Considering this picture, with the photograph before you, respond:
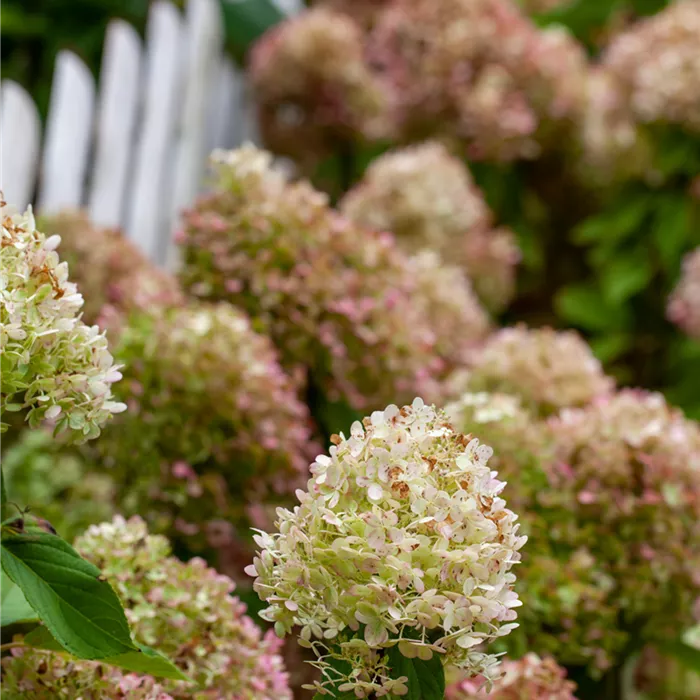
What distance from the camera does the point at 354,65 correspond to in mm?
1951

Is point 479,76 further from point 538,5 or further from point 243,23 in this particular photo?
point 538,5

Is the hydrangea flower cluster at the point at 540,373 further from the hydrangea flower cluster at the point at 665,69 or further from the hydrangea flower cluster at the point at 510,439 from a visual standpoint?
the hydrangea flower cluster at the point at 665,69

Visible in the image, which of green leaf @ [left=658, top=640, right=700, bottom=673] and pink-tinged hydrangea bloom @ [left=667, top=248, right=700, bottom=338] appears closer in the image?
green leaf @ [left=658, top=640, right=700, bottom=673]

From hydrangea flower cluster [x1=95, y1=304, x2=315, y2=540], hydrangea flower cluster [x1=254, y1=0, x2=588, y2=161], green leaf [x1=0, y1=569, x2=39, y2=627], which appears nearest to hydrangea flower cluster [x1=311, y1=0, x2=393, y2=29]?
hydrangea flower cluster [x1=254, y1=0, x2=588, y2=161]

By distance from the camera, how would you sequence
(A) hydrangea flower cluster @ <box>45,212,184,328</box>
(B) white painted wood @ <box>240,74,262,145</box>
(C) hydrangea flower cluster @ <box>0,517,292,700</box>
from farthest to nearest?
(B) white painted wood @ <box>240,74,262,145</box> < (A) hydrangea flower cluster @ <box>45,212,184,328</box> < (C) hydrangea flower cluster @ <box>0,517,292,700</box>

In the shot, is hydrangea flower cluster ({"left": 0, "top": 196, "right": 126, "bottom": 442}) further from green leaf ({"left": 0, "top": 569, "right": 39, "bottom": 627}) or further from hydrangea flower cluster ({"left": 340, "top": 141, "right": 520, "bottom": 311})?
hydrangea flower cluster ({"left": 340, "top": 141, "right": 520, "bottom": 311})

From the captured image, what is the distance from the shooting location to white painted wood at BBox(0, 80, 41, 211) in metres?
1.32

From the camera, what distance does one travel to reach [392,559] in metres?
0.51

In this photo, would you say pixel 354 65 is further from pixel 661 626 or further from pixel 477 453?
pixel 477 453

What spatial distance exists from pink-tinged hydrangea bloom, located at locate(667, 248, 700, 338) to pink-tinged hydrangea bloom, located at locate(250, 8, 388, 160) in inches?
26.0

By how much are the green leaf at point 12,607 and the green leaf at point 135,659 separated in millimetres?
17

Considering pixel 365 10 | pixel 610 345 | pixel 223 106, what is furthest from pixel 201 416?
pixel 365 10

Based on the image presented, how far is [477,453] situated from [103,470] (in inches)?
23.3

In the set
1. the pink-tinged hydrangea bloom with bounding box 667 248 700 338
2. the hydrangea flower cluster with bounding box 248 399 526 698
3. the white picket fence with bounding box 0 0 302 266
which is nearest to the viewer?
the hydrangea flower cluster with bounding box 248 399 526 698
